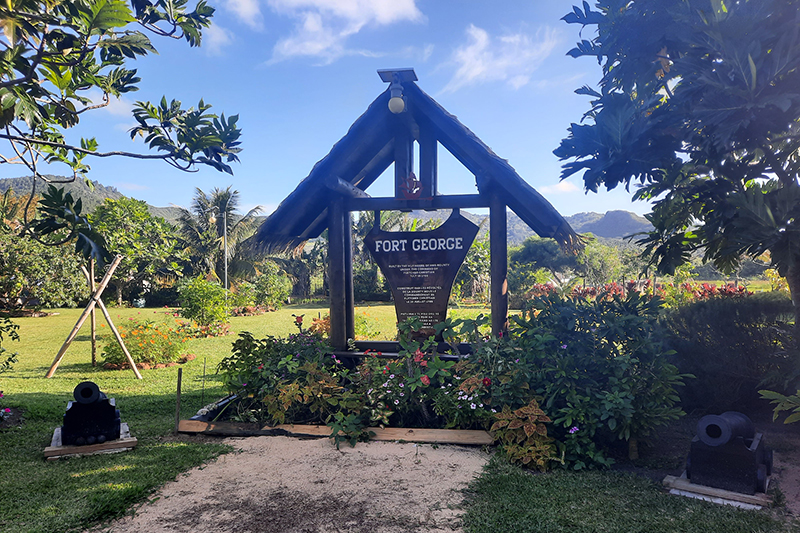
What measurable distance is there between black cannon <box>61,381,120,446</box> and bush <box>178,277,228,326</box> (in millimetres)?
10177

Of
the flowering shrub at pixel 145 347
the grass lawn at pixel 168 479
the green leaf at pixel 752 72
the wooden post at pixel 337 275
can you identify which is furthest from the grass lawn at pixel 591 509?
the flowering shrub at pixel 145 347

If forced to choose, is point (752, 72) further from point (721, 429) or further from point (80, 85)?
point (80, 85)

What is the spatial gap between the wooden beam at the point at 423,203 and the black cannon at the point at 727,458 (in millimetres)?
3628

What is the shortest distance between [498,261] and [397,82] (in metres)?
2.75

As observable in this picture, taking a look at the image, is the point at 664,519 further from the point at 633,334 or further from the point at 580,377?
the point at 633,334

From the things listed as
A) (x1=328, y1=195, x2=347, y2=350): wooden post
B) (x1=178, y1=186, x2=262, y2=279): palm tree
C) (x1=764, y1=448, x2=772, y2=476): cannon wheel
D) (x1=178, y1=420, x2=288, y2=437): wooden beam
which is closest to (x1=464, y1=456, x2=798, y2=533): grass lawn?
(x1=764, y1=448, x2=772, y2=476): cannon wheel

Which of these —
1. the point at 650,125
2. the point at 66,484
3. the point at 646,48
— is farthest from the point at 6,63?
the point at 646,48

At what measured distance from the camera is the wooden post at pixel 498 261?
6.40 metres

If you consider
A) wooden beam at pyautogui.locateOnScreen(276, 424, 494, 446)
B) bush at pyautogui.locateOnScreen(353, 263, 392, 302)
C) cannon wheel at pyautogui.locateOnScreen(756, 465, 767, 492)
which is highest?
bush at pyautogui.locateOnScreen(353, 263, 392, 302)

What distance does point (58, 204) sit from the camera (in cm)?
419

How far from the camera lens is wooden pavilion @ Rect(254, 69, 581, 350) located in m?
6.32

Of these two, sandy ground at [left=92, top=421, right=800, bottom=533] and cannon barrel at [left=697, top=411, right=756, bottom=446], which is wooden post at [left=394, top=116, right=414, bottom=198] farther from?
cannon barrel at [left=697, top=411, right=756, bottom=446]

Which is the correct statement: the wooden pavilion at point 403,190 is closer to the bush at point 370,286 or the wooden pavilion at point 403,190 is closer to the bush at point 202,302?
the bush at point 202,302

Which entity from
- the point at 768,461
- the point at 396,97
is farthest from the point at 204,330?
the point at 768,461
